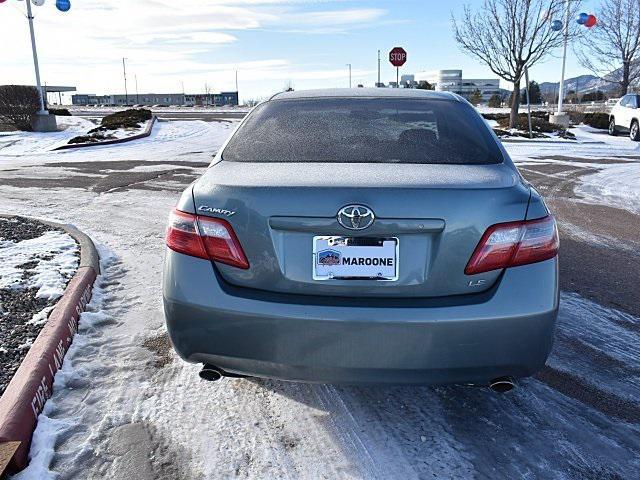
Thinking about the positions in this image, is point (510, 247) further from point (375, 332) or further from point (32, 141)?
point (32, 141)

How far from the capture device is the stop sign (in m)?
19.1

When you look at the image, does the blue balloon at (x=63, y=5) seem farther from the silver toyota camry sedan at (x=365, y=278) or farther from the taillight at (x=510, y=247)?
the taillight at (x=510, y=247)

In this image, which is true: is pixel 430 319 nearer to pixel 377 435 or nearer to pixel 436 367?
pixel 436 367

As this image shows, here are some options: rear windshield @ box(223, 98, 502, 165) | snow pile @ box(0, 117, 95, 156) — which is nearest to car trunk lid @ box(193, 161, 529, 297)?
rear windshield @ box(223, 98, 502, 165)

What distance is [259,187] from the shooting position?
2.19 m

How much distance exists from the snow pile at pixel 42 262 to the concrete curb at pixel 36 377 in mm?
184

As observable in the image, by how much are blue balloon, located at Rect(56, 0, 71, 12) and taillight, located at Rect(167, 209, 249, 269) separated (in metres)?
21.8

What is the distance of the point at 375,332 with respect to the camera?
6.82 ft

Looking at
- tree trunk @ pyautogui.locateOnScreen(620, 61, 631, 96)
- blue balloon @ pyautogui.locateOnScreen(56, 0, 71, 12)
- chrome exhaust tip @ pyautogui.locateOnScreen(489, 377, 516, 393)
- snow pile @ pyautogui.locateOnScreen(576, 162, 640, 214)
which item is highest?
Result: blue balloon @ pyautogui.locateOnScreen(56, 0, 71, 12)

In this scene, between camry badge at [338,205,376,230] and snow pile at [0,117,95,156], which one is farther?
snow pile at [0,117,95,156]

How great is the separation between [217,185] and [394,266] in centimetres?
84

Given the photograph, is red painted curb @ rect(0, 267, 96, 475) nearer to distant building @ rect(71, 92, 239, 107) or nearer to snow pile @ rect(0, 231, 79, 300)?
snow pile @ rect(0, 231, 79, 300)

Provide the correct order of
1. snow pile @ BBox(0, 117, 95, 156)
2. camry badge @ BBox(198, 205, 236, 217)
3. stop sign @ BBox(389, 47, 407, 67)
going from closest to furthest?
camry badge @ BBox(198, 205, 236, 217) < snow pile @ BBox(0, 117, 95, 156) < stop sign @ BBox(389, 47, 407, 67)

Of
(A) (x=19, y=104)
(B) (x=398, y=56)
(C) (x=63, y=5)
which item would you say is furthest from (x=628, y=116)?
(A) (x=19, y=104)
